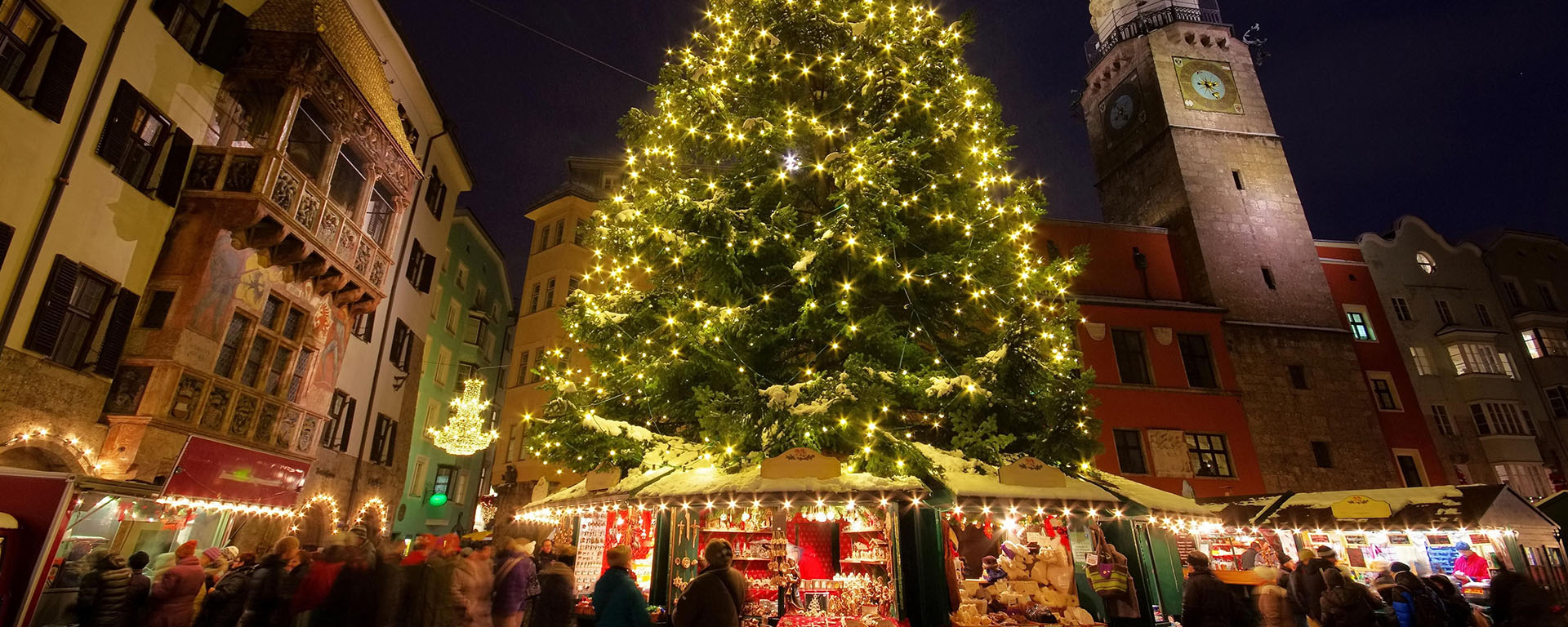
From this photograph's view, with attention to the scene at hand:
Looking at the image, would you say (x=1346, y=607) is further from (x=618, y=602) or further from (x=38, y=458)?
(x=38, y=458)

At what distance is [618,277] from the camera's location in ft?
41.0

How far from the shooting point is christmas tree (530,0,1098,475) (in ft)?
32.7

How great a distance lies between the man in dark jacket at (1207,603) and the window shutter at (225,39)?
57.6 feet

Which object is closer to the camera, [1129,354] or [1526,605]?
[1526,605]

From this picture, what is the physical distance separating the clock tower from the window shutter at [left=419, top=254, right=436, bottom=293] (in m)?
26.4

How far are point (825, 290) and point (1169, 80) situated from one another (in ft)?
85.4

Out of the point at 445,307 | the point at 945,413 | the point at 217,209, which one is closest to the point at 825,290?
the point at 945,413

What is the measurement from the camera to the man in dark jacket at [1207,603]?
26.0 feet

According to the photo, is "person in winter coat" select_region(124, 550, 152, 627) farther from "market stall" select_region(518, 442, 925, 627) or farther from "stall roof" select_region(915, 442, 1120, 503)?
"stall roof" select_region(915, 442, 1120, 503)

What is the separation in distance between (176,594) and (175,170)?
742cm

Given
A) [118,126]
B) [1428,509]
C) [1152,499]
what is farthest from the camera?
[1428,509]

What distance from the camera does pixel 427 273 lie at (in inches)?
845

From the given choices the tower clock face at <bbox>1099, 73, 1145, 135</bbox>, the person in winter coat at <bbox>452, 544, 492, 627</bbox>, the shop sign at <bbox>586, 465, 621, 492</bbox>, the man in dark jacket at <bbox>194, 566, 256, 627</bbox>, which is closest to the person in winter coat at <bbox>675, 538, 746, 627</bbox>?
the person in winter coat at <bbox>452, 544, 492, 627</bbox>

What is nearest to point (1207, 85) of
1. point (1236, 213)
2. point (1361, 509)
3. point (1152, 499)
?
point (1236, 213)
